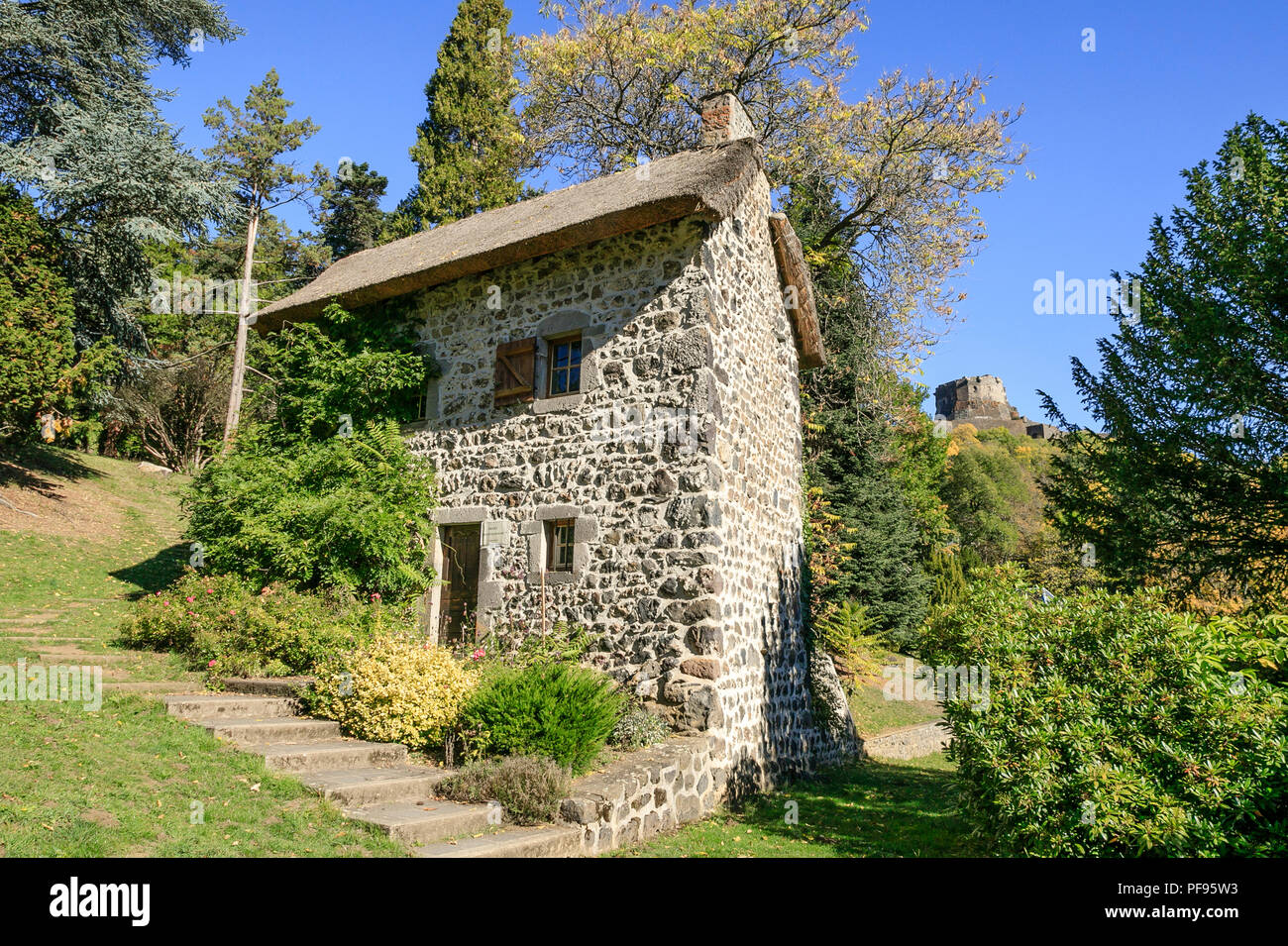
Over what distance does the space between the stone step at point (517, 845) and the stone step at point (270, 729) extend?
2.52 m

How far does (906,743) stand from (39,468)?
831 inches

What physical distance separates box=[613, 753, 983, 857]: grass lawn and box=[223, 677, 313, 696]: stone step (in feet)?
13.1

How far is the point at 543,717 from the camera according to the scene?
21.4 ft

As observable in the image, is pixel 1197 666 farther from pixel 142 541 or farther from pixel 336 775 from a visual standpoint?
pixel 142 541

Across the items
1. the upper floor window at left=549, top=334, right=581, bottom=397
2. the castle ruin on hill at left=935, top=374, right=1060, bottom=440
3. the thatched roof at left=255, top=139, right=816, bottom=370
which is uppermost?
the castle ruin on hill at left=935, top=374, right=1060, bottom=440

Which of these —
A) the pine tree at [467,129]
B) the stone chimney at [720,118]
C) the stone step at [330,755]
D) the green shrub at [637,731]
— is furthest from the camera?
the pine tree at [467,129]

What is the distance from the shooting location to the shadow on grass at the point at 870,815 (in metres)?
6.86

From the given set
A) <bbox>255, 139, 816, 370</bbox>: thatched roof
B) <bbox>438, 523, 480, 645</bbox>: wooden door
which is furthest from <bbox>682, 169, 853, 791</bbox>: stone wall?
<bbox>438, 523, 480, 645</bbox>: wooden door

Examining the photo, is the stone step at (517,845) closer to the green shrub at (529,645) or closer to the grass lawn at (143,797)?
the grass lawn at (143,797)

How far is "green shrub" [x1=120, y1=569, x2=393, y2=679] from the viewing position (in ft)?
28.5

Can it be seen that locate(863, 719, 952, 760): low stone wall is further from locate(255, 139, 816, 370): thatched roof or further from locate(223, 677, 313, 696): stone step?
locate(223, 677, 313, 696): stone step

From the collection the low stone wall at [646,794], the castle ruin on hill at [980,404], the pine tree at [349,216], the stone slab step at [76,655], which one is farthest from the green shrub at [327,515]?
the castle ruin on hill at [980,404]

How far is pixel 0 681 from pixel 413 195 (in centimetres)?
2327

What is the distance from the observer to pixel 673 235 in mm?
9117
